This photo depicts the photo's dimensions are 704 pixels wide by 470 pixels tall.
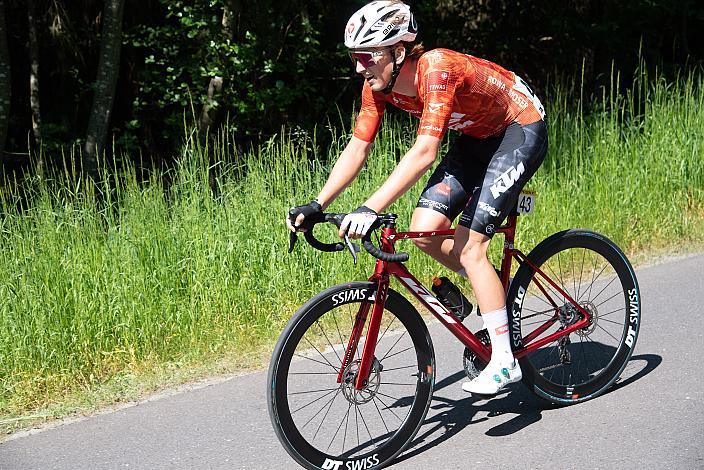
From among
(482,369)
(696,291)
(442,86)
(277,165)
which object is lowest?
(696,291)

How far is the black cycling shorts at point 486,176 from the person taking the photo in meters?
4.58

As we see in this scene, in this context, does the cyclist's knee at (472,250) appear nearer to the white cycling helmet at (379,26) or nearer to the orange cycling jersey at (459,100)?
the orange cycling jersey at (459,100)

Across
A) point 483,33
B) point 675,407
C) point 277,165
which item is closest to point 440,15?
point 483,33

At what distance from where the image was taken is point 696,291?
7.07m

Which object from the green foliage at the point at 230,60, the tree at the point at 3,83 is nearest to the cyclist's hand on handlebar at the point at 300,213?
the tree at the point at 3,83

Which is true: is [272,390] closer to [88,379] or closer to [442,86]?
[442,86]

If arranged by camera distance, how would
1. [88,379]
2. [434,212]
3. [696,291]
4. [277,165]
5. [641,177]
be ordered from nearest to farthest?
1. [434,212]
2. [88,379]
3. [696,291]
4. [277,165]
5. [641,177]

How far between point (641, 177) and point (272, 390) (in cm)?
590

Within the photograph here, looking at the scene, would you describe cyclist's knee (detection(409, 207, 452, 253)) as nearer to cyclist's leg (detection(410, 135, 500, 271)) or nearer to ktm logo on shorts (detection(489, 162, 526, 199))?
cyclist's leg (detection(410, 135, 500, 271))

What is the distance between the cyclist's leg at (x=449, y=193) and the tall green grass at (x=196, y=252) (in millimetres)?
1828

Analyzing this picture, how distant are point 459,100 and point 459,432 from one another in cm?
168

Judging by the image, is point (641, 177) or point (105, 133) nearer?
point (641, 177)

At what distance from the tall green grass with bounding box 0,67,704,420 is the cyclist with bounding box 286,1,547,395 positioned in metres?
1.94

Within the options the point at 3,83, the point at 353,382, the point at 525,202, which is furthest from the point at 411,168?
the point at 3,83
